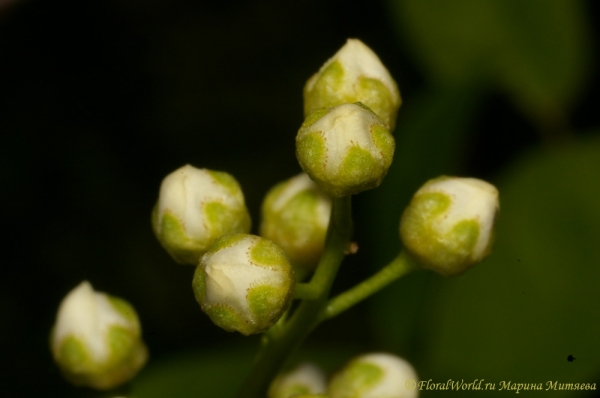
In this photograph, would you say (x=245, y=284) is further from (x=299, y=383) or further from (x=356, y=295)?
(x=299, y=383)

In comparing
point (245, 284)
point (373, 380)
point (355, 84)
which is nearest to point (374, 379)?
point (373, 380)

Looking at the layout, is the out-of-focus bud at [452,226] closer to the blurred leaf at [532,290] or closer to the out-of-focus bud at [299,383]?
the out-of-focus bud at [299,383]

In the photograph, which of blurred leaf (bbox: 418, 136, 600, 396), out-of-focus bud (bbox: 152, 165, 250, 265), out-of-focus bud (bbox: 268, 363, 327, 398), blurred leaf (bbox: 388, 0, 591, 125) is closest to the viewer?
out-of-focus bud (bbox: 152, 165, 250, 265)

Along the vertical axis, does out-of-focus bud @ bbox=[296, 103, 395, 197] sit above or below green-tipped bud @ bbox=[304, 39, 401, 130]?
below

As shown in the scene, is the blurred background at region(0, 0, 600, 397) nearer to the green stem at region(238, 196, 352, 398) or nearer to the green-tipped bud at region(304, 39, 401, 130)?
the green stem at region(238, 196, 352, 398)

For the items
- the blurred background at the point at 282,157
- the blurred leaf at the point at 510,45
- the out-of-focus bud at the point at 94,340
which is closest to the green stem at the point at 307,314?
the out-of-focus bud at the point at 94,340

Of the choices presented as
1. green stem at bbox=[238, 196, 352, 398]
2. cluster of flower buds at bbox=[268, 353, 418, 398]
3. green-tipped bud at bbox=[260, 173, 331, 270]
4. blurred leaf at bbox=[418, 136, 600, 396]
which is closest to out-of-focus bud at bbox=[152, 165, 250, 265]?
green-tipped bud at bbox=[260, 173, 331, 270]
